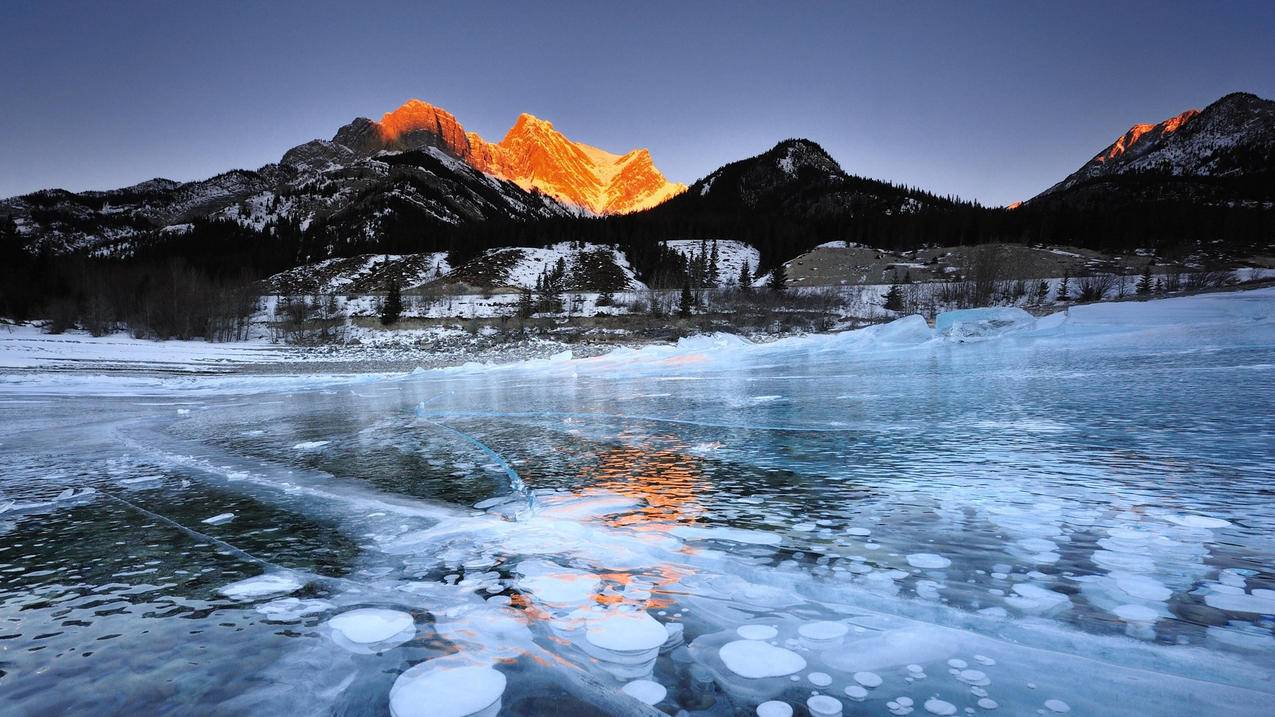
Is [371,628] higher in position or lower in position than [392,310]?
lower

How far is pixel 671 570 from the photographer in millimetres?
2607

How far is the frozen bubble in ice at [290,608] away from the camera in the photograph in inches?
86.1

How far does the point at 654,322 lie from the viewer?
61.0 meters

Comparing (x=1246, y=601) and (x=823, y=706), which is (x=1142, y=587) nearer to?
(x=1246, y=601)

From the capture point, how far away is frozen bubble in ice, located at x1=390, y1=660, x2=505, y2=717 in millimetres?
1555

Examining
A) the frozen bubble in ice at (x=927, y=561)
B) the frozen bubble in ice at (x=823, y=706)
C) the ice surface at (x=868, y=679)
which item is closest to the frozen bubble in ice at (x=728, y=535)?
the frozen bubble in ice at (x=927, y=561)

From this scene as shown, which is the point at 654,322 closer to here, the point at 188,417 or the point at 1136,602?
the point at 188,417

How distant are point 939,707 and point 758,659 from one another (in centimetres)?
54

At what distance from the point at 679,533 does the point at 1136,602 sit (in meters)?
2.04

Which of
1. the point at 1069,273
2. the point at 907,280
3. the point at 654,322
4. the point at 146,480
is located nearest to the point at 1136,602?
the point at 146,480

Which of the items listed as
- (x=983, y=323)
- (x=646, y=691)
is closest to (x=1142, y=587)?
(x=646, y=691)

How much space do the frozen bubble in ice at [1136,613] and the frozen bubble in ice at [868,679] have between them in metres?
1.06

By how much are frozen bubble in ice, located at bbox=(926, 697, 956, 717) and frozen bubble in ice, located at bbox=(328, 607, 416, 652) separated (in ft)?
5.90

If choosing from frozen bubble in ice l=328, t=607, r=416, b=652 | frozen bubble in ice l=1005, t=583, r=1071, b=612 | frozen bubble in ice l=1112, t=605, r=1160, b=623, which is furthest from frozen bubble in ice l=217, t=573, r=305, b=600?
frozen bubble in ice l=1112, t=605, r=1160, b=623
